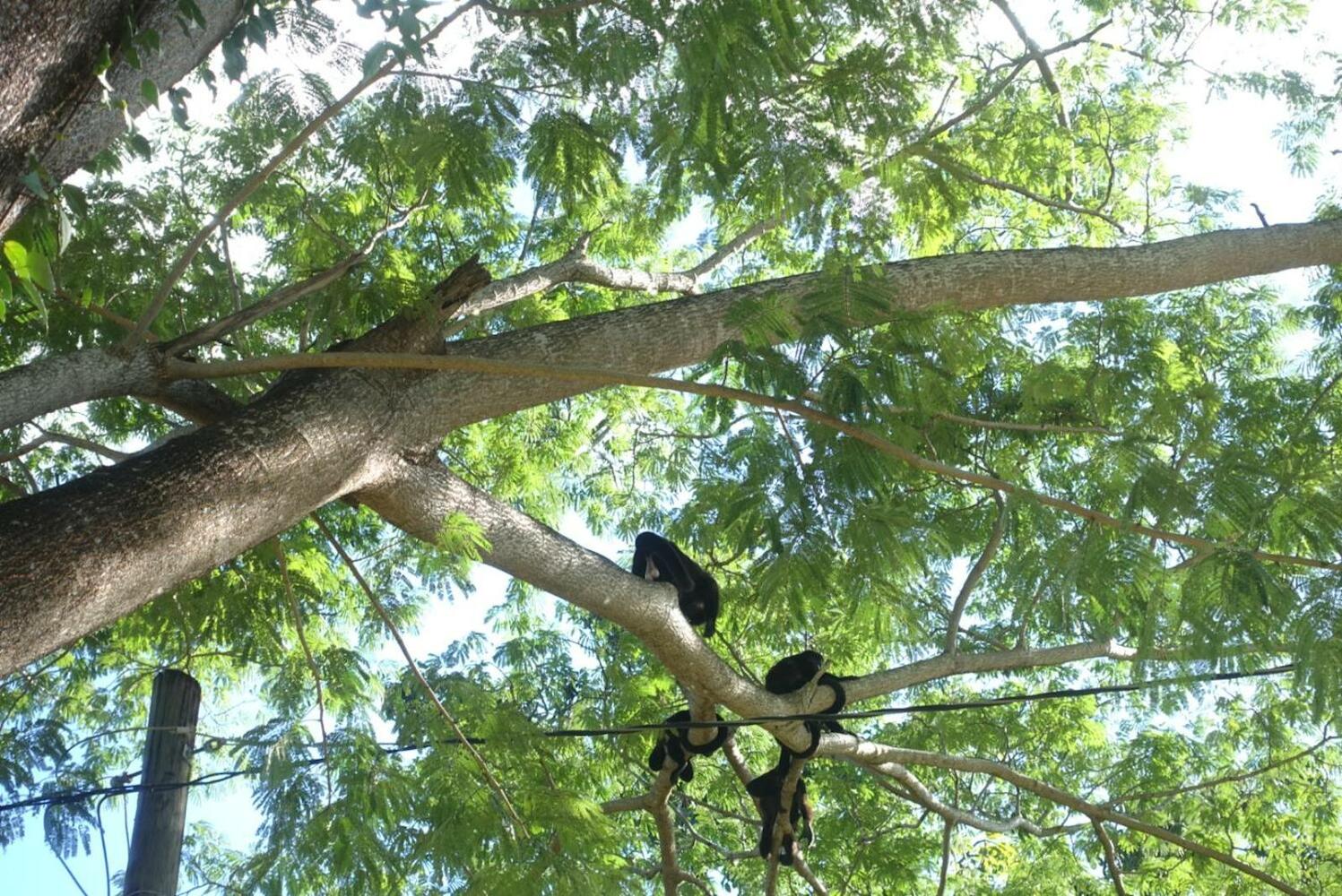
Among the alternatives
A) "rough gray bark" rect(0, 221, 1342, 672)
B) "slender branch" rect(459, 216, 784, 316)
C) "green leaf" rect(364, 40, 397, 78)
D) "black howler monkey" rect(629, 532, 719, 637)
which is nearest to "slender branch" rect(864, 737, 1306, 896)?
"black howler monkey" rect(629, 532, 719, 637)

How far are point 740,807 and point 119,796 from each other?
16.5 feet

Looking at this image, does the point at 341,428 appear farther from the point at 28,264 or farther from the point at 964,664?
the point at 964,664

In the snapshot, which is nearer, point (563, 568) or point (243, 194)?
point (243, 194)

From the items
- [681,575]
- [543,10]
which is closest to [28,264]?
[543,10]

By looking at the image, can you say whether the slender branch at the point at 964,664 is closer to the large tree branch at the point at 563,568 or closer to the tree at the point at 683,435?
the tree at the point at 683,435

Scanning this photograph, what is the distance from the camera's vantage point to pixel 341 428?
3.63m

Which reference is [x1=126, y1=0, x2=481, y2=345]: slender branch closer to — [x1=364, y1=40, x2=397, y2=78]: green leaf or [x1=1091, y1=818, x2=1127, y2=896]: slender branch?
[x1=364, y1=40, x2=397, y2=78]: green leaf

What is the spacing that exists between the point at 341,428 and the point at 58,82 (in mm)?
1354

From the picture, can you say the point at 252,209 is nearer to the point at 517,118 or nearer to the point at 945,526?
the point at 517,118

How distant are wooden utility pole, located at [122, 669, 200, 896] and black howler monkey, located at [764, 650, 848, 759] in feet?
7.51

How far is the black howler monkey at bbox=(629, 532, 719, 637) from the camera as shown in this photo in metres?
5.89

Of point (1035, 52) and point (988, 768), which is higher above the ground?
point (1035, 52)

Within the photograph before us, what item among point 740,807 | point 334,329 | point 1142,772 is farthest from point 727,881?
point 334,329

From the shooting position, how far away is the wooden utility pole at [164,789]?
4.16 m
